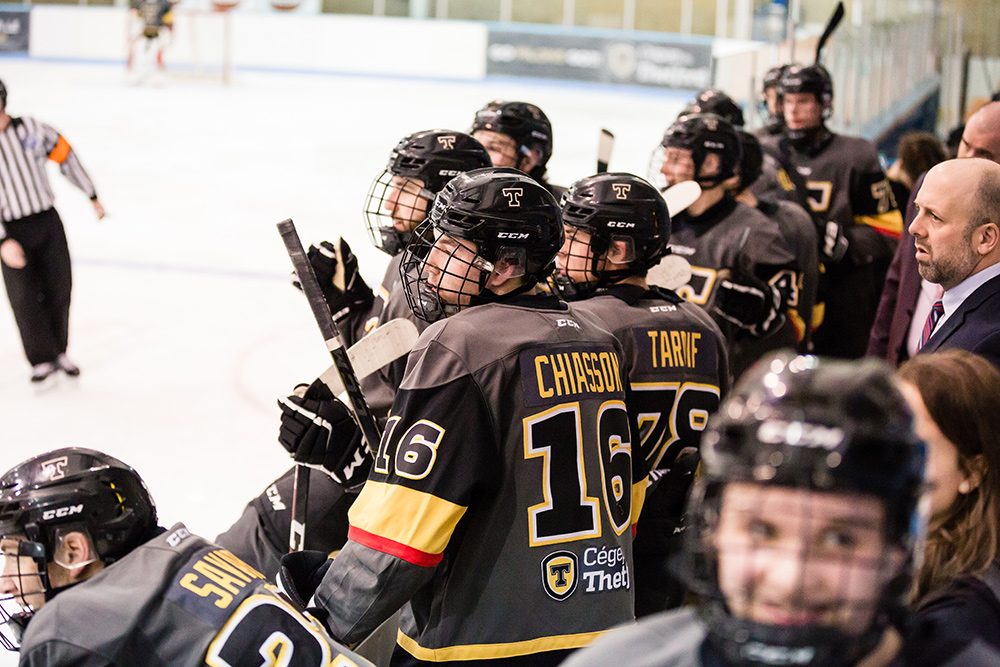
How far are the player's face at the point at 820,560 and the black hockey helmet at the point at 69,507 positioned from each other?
121 centimetres

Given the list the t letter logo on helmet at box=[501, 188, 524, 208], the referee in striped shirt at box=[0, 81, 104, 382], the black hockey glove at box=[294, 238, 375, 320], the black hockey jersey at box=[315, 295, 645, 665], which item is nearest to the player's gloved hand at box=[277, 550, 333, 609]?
the black hockey jersey at box=[315, 295, 645, 665]

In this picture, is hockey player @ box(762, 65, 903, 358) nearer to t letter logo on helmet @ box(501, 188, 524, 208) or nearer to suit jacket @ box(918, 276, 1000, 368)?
suit jacket @ box(918, 276, 1000, 368)

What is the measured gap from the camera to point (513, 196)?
7.05ft

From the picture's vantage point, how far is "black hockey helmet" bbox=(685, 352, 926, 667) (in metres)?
0.91

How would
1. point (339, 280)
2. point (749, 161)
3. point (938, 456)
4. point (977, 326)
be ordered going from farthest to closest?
point (749, 161) → point (339, 280) → point (977, 326) → point (938, 456)

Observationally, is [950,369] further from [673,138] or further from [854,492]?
[673,138]

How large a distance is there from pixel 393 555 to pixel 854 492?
108cm

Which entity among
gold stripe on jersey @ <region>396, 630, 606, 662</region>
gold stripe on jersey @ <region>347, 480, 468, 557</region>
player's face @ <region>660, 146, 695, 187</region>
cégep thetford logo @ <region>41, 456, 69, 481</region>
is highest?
player's face @ <region>660, 146, 695, 187</region>

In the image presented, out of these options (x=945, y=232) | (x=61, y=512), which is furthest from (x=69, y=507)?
(x=945, y=232)

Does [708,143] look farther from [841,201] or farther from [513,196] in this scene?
[513,196]

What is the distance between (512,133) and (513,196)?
74.6 inches

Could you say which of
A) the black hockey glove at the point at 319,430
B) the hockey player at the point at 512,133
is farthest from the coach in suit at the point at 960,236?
the hockey player at the point at 512,133

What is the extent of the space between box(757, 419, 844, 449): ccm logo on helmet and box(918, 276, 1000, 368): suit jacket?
5.43 feet

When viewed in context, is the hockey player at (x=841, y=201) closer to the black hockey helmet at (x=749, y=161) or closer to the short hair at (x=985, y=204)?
the black hockey helmet at (x=749, y=161)
